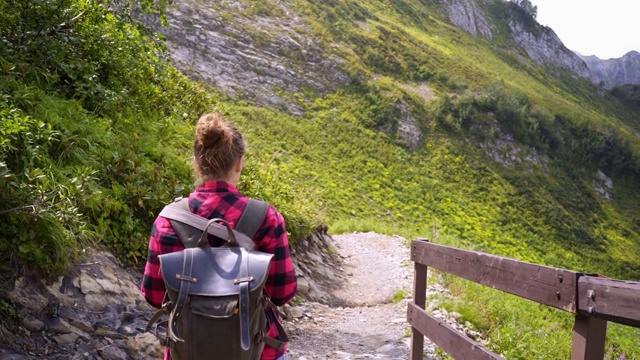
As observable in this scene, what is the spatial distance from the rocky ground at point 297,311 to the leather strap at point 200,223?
6.65 feet

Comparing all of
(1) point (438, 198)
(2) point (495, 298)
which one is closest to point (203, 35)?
(1) point (438, 198)

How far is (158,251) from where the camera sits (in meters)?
2.60

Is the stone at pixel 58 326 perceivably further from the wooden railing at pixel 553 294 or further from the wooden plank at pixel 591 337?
the wooden plank at pixel 591 337

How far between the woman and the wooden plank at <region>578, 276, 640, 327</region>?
1.45 meters

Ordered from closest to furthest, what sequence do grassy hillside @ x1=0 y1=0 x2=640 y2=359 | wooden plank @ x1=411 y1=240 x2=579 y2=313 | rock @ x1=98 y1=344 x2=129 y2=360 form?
1. wooden plank @ x1=411 y1=240 x2=579 y2=313
2. rock @ x1=98 y1=344 x2=129 y2=360
3. grassy hillside @ x1=0 y1=0 x2=640 y2=359

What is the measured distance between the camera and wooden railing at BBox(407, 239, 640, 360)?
2.39 meters

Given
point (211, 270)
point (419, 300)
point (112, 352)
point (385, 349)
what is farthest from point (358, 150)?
point (211, 270)

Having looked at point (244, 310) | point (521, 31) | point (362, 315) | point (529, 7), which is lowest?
point (362, 315)

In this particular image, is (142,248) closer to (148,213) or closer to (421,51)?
(148,213)

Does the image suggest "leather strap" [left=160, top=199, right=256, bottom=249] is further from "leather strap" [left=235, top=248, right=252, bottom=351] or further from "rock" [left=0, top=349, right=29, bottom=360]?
"rock" [left=0, top=349, right=29, bottom=360]

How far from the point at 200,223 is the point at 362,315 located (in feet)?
23.5

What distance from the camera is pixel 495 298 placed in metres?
9.80

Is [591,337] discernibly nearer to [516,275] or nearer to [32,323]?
[516,275]

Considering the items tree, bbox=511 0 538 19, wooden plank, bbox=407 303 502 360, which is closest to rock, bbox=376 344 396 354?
wooden plank, bbox=407 303 502 360
